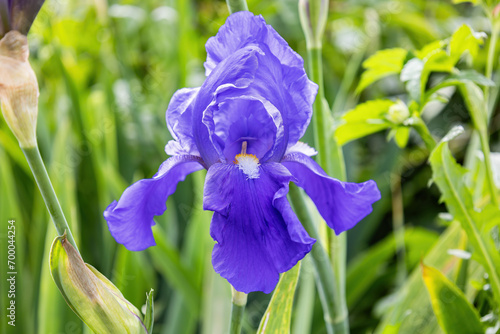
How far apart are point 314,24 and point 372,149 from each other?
0.99 metres

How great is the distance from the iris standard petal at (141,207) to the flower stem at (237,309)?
0.27 ft

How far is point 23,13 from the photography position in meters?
0.36

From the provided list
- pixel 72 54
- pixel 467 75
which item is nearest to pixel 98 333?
pixel 467 75

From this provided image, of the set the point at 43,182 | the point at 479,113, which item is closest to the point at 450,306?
the point at 479,113

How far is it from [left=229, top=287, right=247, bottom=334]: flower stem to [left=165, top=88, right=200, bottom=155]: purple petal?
0.38ft

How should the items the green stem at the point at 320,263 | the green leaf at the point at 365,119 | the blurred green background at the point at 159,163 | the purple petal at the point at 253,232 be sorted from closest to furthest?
1. the purple petal at the point at 253,232
2. the green stem at the point at 320,263
3. the green leaf at the point at 365,119
4. the blurred green background at the point at 159,163

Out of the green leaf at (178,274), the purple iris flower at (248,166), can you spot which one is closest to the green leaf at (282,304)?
the purple iris flower at (248,166)

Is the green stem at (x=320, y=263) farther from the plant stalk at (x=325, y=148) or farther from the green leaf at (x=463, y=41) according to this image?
the green leaf at (x=463, y=41)

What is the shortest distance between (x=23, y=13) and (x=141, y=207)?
0.16 m

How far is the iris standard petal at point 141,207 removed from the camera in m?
0.34

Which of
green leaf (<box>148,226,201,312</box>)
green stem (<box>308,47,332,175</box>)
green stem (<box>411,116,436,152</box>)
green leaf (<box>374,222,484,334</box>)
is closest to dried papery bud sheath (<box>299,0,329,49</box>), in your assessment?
green stem (<box>308,47,332,175</box>)

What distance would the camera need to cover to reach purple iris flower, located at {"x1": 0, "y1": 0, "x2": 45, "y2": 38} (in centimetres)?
35

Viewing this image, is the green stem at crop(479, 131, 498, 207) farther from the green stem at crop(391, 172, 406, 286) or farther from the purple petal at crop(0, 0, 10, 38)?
the purple petal at crop(0, 0, 10, 38)

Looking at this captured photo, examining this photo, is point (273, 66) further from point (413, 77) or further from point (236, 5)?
point (413, 77)
